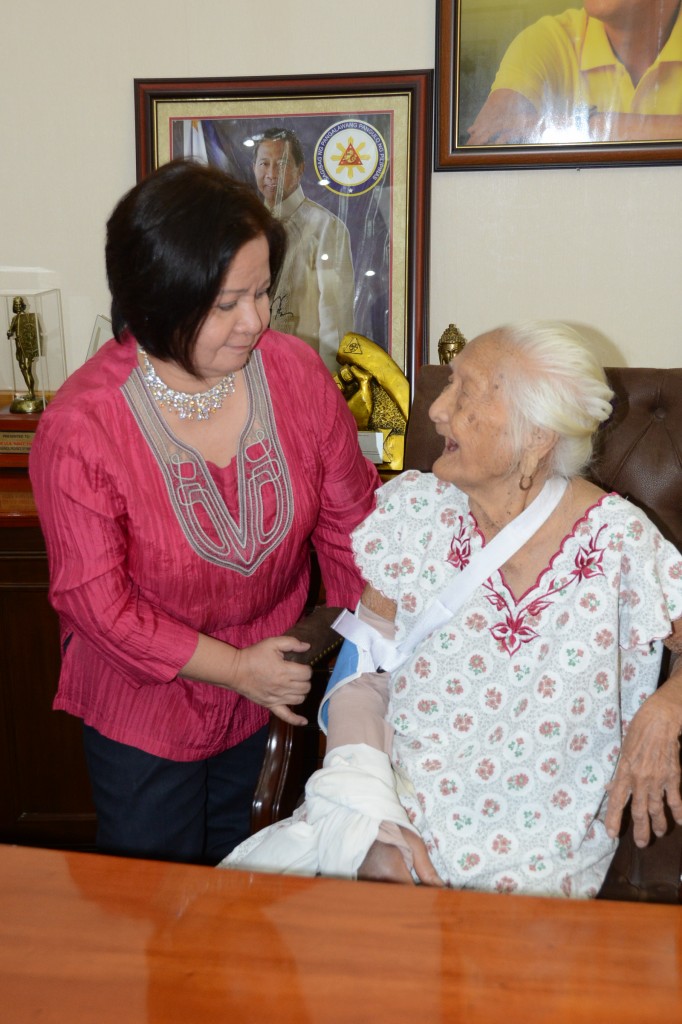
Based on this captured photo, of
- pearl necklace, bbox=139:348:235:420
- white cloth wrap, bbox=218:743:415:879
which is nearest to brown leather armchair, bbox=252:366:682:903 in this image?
white cloth wrap, bbox=218:743:415:879

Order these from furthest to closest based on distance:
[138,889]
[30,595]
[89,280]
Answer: [89,280], [30,595], [138,889]

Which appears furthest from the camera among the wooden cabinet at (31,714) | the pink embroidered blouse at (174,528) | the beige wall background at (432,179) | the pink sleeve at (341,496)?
the beige wall background at (432,179)

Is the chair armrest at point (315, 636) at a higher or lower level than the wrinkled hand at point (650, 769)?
higher

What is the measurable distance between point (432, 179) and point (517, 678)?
1.46 meters

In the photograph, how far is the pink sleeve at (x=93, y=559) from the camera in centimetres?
149

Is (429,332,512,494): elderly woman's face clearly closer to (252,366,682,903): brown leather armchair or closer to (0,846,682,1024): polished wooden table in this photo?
(252,366,682,903): brown leather armchair

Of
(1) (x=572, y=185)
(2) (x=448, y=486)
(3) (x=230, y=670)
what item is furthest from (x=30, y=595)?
(1) (x=572, y=185)

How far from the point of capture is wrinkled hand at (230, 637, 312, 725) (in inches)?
63.1

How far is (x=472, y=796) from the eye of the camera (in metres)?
1.55

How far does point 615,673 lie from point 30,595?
1385 mm

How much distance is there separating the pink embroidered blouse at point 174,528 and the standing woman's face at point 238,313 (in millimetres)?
143

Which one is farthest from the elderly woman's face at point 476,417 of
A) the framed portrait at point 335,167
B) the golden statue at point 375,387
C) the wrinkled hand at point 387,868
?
the framed portrait at point 335,167

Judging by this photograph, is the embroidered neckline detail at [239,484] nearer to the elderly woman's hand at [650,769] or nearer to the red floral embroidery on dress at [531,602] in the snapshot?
the red floral embroidery on dress at [531,602]

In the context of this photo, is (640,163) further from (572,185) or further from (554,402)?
(554,402)
